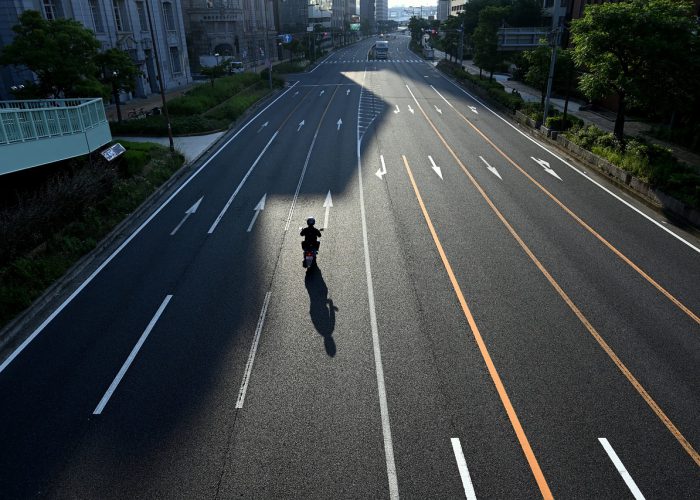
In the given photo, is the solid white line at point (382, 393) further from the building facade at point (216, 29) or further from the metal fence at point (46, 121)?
the building facade at point (216, 29)

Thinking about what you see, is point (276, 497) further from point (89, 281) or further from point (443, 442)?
point (89, 281)

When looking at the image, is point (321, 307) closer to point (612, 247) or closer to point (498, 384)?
point (498, 384)

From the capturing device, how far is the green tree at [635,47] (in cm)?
2219

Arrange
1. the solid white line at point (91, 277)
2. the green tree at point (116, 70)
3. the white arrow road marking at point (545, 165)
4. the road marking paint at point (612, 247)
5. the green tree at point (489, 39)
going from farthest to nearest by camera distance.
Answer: the green tree at point (489, 39) → the green tree at point (116, 70) → the white arrow road marking at point (545, 165) → the road marking paint at point (612, 247) → the solid white line at point (91, 277)

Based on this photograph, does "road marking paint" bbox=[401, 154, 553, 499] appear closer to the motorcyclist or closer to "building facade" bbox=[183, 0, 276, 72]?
the motorcyclist

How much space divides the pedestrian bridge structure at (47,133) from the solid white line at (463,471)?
16.7 metres

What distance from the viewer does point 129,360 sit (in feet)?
36.8

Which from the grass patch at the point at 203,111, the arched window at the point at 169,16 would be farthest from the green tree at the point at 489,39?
the arched window at the point at 169,16

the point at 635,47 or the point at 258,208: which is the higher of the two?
the point at 635,47

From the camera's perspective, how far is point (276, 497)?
7727 mm

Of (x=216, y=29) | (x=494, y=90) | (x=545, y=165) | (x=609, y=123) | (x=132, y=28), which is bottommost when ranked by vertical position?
(x=545, y=165)

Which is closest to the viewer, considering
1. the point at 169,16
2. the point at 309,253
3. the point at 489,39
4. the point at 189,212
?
the point at 309,253

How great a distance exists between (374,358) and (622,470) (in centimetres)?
526

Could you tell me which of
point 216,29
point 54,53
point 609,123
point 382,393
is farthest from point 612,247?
point 216,29
